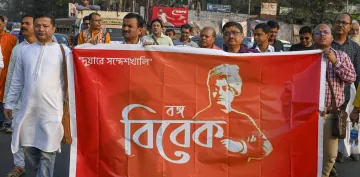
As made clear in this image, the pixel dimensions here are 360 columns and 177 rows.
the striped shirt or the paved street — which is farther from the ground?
the striped shirt

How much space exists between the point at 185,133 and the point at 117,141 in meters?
0.60

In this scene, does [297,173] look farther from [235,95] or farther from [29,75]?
[29,75]

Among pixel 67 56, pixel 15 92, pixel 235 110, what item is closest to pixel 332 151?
pixel 235 110

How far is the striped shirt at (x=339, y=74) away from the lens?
553cm

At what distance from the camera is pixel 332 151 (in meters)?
5.73

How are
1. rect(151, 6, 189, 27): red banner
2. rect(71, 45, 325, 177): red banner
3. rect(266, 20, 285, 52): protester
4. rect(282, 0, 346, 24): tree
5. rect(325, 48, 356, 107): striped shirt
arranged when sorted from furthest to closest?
rect(282, 0, 346, 24): tree < rect(151, 6, 189, 27): red banner < rect(266, 20, 285, 52): protester < rect(325, 48, 356, 107): striped shirt < rect(71, 45, 325, 177): red banner

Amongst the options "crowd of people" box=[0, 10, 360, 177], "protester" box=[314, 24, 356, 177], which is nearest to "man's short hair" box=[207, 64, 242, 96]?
"crowd of people" box=[0, 10, 360, 177]

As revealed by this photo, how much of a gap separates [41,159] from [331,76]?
2.88 m

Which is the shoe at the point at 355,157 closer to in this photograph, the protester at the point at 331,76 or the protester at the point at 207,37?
the protester at the point at 331,76

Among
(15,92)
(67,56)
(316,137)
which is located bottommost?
(316,137)

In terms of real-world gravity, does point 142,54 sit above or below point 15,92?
above

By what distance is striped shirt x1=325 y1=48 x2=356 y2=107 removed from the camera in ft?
18.1

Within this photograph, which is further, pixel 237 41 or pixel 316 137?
pixel 237 41

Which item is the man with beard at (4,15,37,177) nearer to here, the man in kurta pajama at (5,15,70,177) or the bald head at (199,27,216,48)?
the man in kurta pajama at (5,15,70,177)
